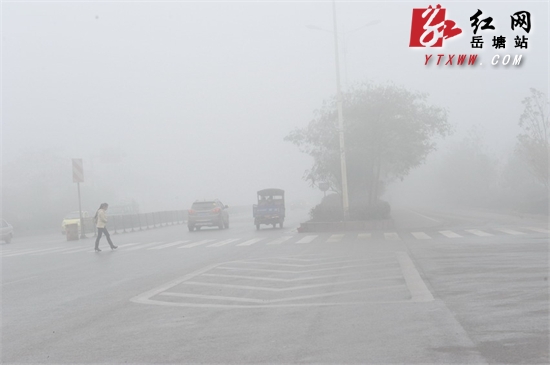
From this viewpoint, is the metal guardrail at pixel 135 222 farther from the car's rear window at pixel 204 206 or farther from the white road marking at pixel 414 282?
the white road marking at pixel 414 282

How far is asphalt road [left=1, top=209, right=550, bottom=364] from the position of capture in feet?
24.9

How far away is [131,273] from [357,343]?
393 inches

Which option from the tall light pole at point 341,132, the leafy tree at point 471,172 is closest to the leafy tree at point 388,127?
the tall light pole at point 341,132

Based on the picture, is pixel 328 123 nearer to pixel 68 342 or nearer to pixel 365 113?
pixel 365 113

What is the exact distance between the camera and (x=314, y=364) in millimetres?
6945

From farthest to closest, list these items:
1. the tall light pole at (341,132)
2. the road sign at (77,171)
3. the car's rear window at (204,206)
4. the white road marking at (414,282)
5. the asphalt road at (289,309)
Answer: the car's rear window at (204,206)
the road sign at (77,171)
the tall light pole at (341,132)
the white road marking at (414,282)
the asphalt road at (289,309)

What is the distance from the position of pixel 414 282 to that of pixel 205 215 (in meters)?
28.6

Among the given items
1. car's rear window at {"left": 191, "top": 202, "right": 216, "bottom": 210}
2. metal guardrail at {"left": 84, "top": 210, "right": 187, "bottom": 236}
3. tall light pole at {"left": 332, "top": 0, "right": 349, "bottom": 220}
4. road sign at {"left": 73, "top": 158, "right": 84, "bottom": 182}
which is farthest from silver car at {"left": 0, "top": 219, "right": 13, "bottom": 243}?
tall light pole at {"left": 332, "top": 0, "right": 349, "bottom": 220}

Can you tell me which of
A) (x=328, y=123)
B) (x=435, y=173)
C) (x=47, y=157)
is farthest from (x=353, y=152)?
(x=435, y=173)

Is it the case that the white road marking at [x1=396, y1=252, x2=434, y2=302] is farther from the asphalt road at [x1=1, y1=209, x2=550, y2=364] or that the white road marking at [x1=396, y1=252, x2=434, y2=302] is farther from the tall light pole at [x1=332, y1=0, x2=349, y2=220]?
the tall light pole at [x1=332, y1=0, x2=349, y2=220]

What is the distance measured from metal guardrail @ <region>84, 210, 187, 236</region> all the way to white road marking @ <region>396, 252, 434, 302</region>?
22.7 m

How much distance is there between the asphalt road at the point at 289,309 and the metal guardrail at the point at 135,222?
21066 mm

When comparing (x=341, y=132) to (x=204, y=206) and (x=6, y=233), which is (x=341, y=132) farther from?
(x=6, y=233)

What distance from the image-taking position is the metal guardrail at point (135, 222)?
42.9m
